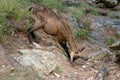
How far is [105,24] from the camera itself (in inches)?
556

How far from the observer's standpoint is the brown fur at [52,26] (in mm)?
8789

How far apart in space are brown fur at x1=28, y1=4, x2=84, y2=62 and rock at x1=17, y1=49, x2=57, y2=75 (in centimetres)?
106

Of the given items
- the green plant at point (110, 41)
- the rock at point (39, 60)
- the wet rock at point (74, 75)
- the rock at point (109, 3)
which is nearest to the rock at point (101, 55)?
the wet rock at point (74, 75)

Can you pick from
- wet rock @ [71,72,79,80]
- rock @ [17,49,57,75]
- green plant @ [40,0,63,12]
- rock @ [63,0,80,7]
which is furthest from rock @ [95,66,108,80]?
rock @ [63,0,80,7]

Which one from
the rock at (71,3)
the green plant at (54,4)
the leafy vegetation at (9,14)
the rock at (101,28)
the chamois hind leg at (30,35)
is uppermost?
the leafy vegetation at (9,14)

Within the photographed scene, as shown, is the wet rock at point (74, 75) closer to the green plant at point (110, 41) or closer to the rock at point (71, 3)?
the green plant at point (110, 41)

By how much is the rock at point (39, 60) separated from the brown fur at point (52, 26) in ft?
3.48

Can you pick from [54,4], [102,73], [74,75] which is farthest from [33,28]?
[54,4]

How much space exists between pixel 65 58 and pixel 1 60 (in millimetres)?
2518

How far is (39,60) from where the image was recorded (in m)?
7.26

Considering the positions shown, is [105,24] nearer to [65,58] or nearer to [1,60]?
[65,58]

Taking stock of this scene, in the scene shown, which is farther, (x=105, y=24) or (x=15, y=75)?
(x=105, y=24)

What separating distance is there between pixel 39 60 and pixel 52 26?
6.39ft

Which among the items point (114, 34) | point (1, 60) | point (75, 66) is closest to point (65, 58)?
point (75, 66)
